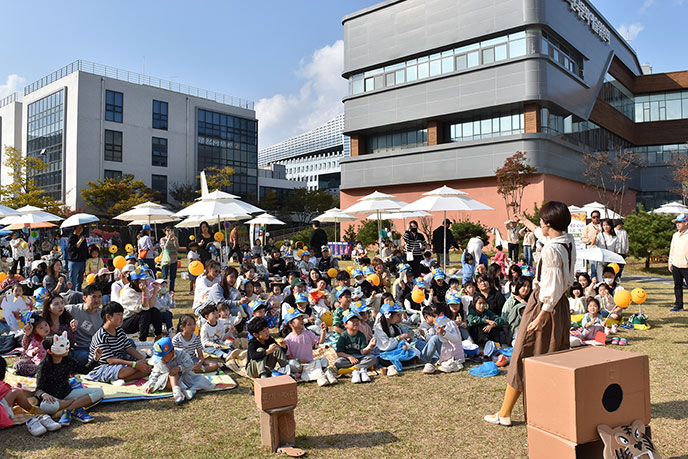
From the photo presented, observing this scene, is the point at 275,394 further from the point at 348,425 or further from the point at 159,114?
the point at 159,114

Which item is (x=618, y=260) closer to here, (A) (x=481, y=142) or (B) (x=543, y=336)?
(B) (x=543, y=336)

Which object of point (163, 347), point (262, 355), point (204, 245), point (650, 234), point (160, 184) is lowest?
point (262, 355)

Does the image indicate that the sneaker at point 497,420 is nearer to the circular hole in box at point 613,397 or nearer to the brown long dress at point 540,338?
the brown long dress at point 540,338

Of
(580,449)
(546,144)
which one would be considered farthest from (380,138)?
(580,449)

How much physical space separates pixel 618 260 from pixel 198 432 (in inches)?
327

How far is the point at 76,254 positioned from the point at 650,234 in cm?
1770

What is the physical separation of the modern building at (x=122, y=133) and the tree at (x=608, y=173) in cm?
3073

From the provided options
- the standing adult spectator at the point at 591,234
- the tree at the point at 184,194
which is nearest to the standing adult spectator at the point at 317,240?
the standing adult spectator at the point at 591,234

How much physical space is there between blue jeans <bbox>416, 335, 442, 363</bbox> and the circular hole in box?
10.9 ft

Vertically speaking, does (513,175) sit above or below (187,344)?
above

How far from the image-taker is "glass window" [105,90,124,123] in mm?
39625

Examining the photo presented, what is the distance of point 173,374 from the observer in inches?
211

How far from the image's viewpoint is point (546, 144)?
81.8 feet

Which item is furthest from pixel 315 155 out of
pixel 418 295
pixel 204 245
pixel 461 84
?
pixel 418 295
